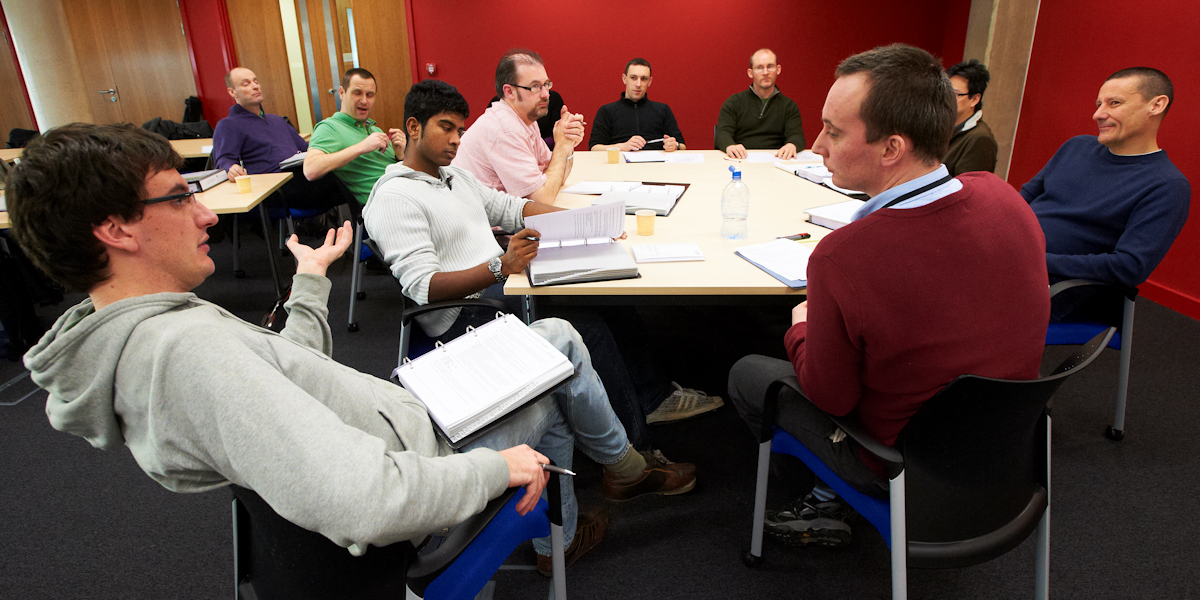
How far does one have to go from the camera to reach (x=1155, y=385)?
2502 mm

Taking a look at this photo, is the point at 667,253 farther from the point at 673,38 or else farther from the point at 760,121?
the point at 673,38

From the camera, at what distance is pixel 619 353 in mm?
2096

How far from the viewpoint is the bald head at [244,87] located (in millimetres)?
3658

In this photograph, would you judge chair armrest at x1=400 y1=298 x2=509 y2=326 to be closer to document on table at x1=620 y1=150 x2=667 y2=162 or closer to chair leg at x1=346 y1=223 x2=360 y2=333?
chair leg at x1=346 y1=223 x2=360 y2=333

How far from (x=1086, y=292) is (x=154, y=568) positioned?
2.97 m

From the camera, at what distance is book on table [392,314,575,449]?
3.89ft

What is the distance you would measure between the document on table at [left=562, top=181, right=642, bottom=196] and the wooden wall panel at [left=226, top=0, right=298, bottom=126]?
491cm

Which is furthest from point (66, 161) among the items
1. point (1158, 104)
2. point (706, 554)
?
point (1158, 104)

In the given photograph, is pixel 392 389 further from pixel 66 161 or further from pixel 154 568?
pixel 154 568

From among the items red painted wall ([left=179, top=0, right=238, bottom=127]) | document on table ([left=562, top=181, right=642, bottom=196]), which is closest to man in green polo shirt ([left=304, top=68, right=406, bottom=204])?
document on table ([left=562, top=181, right=642, bottom=196])

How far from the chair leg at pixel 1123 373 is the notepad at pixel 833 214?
894mm

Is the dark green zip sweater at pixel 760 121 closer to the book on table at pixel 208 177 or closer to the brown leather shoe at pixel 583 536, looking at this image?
the book on table at pixel 208 177

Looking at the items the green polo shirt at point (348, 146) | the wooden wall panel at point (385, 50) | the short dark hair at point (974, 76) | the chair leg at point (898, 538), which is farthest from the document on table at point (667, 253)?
the wooden wall panel at point (385, 50)

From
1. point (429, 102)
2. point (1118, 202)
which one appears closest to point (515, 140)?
point (429, 102)
